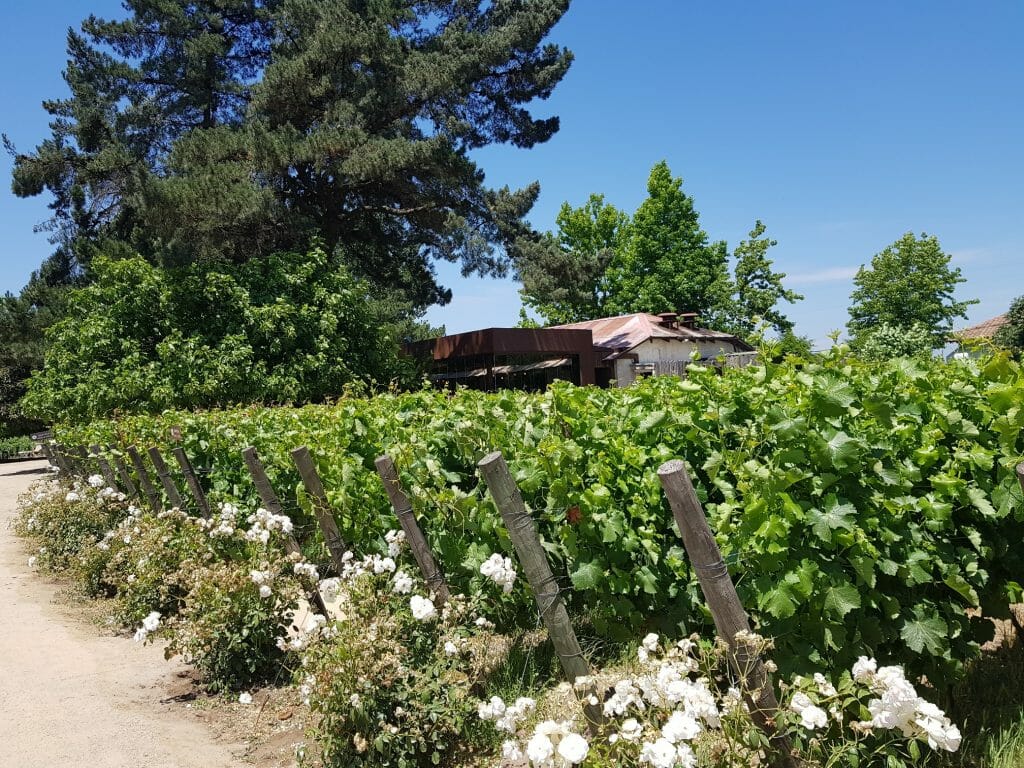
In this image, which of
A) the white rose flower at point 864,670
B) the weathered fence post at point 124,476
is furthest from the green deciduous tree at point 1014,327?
the white rose flower at point 864,670

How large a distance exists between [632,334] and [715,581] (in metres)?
27.4

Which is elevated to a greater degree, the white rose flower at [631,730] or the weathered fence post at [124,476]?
the weathered fence post at [124,476]

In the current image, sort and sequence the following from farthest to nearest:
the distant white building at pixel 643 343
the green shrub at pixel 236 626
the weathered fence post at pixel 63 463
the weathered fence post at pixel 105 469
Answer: the distant white building at pixel 643 343 → the weathered fence post at pixel 63 463 → the weathered fence post at pixel 105 469 → the green shrub at pixel 236 626

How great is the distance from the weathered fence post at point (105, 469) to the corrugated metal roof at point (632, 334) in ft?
60.6

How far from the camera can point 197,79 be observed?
21.2 meters

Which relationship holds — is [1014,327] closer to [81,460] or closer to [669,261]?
[669,261]

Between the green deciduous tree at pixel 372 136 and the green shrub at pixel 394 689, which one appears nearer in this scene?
the green shrub at pixel 394 689

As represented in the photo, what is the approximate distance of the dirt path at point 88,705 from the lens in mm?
3863

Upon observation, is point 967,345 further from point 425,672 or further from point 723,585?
point 425,672

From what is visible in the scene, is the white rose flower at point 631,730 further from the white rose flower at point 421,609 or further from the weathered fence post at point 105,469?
the weathered fence post at point 105,469

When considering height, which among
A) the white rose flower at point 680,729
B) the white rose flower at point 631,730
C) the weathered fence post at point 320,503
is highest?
the weathered fence post at point 320,503

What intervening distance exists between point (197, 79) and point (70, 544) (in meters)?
16.6

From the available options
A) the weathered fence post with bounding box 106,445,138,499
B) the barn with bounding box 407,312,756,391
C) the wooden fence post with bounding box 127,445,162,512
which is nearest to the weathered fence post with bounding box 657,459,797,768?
the wooden fence post with bounding box 127,445,162,512

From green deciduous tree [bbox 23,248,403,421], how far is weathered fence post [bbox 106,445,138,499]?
5.39 metres
